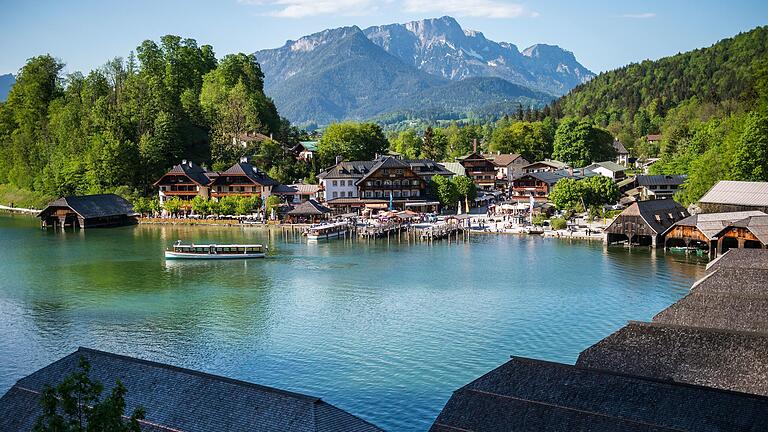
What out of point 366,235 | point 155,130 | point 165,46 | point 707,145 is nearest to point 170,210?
point 155,130

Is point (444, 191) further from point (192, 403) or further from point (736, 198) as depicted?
point (192, 403)

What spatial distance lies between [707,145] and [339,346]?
181 ft

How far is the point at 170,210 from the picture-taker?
6281 centimetres

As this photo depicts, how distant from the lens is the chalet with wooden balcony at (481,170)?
79.7m

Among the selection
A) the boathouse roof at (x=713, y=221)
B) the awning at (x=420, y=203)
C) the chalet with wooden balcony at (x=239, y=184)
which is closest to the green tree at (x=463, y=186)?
the awning at (x=420, y=203)

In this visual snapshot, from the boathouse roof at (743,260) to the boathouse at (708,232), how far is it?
28.3ft

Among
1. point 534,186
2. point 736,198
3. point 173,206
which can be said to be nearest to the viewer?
point 736,198

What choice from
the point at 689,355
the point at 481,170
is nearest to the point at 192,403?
the point at 689,355

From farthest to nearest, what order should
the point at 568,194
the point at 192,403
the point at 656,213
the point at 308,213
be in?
the point at 308,213 → the point at 568,194 → the point at 656,213 → the point at 192,403

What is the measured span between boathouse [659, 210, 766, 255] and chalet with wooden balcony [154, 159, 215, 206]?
39.5m

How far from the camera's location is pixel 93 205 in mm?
59219

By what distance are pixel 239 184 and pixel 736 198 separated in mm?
39370

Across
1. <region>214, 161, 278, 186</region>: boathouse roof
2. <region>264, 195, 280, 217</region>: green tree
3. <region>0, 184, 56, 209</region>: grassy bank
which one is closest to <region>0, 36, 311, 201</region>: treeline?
<region>0, 184, 56, 209</region>: grassy bank

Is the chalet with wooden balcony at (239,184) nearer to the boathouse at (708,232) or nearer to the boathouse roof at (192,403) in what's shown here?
the boathouse at (708,232)
